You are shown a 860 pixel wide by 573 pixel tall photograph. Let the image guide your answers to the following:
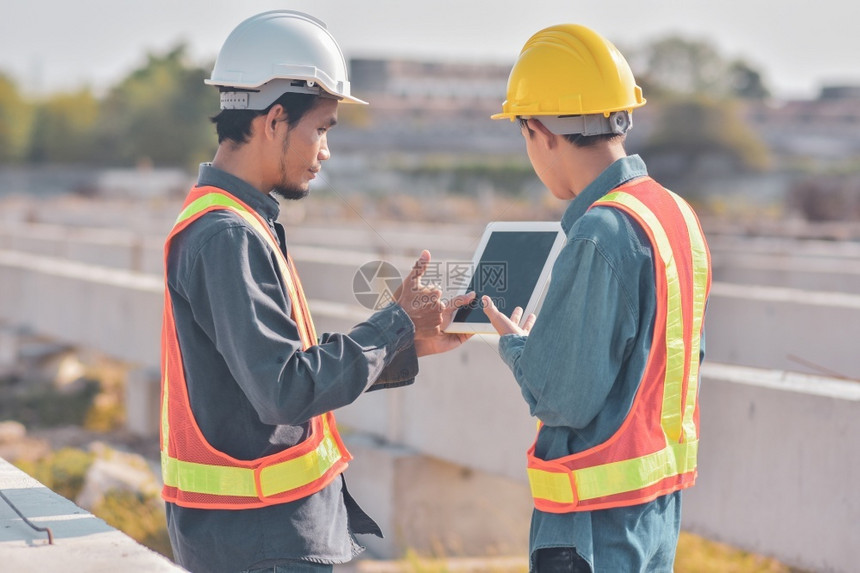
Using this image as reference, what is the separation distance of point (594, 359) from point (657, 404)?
0.27m

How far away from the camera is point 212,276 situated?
2709 mm

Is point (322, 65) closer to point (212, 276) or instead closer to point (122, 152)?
point (212, 276)

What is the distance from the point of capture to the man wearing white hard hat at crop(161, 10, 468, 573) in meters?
2.71

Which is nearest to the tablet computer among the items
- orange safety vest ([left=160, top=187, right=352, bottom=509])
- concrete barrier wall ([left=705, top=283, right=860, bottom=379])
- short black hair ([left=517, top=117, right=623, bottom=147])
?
short black hair ([left=517, top=117, right=623, bottom=147])

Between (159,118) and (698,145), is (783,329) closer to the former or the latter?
(698,145)

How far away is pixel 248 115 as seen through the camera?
2994 millimetres

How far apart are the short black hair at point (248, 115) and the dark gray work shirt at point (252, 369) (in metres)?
0.11

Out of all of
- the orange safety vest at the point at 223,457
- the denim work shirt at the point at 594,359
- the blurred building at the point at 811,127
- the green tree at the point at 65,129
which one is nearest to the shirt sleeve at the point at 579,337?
the denim work shirt at the point at 594,359

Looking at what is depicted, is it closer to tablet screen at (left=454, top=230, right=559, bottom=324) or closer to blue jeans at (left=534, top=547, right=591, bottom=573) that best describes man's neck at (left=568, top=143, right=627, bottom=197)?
tablet screen at (left=454, top=230, right=559, bottom=324)

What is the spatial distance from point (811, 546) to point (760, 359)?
4.41 m

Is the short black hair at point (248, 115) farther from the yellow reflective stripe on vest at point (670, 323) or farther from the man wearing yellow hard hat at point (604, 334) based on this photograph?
the yellow reflective stripe on vest at point (670, 323)

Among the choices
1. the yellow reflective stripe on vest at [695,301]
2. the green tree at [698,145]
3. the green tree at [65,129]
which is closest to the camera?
the yellow reflective stripe on vest at [695,301]

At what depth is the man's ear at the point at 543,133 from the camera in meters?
2.91

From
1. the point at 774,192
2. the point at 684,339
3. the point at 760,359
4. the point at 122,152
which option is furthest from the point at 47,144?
the point at 684,339
